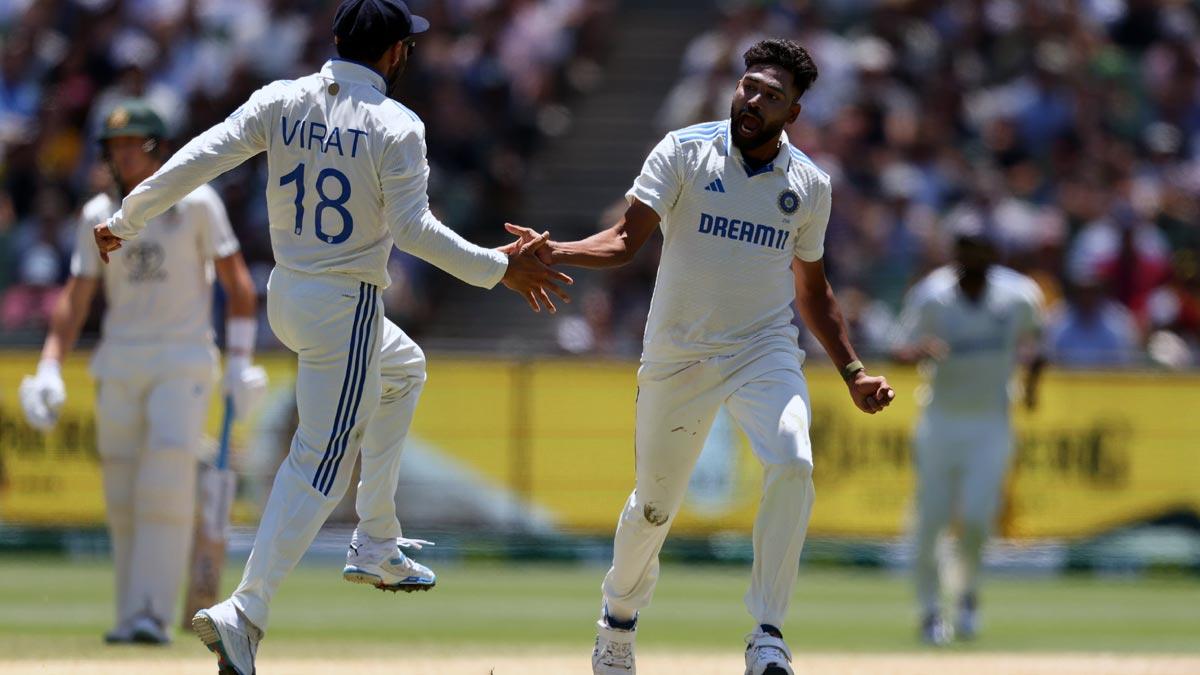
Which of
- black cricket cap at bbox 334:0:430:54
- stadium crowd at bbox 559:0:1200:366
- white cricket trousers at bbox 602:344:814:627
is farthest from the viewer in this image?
stadium crowd at bbox 559:0:1200:366

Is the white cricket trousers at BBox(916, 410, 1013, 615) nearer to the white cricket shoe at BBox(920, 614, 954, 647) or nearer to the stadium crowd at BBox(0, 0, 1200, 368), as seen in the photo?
the white cricket shoe at BBox(920, 614, 954, 647)

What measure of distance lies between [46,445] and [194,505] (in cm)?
676

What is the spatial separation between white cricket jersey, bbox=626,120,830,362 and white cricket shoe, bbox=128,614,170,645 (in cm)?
377

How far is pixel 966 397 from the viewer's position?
13.8 metres

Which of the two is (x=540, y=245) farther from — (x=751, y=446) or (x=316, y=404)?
(x=751, y=446)

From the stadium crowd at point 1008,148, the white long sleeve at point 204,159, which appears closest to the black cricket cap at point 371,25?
the white long sleeve at point 204,159

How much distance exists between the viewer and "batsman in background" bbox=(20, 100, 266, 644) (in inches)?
452

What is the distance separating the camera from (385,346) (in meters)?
8.97

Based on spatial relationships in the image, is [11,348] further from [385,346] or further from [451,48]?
[385,346]

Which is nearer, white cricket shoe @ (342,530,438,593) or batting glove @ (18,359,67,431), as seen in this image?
white cricket shoe @ (342,530,438,593)

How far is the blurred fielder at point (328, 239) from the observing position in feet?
27.8

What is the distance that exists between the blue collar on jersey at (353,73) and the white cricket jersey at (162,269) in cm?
301

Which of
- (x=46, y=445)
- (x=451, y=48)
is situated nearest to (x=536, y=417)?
(x=46, y=445)

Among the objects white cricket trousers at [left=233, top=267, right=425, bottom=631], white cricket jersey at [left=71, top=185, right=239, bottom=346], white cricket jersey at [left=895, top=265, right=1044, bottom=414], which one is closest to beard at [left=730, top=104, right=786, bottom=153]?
white cricket trousers at [left=233, top=267, right=425, bottom=631]
